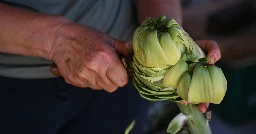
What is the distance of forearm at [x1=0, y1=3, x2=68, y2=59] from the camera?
0.93 m

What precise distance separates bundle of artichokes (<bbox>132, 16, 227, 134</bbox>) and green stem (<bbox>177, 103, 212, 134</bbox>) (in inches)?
5.1

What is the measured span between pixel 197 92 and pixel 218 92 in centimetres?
4

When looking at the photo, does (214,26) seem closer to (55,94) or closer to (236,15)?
(236,15)

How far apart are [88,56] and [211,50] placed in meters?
0.27

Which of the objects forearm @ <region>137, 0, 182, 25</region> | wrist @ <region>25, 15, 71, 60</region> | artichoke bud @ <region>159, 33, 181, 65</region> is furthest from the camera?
forearm @ <region>137, 0, 182, 25</region>

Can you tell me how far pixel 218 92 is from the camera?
81cm

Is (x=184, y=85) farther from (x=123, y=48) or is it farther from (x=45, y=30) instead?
(x=45, y=30)

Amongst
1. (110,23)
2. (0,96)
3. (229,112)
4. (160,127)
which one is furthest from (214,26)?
(0,96)

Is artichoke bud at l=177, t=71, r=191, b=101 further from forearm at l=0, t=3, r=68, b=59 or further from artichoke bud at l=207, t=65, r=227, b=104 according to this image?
forearm at l=0, t=3, r=68, b=59

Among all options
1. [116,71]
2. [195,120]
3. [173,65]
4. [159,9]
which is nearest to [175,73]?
[173,65]

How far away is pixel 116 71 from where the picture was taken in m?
0.88

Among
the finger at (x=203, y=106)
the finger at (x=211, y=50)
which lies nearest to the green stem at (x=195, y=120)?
the finger at (x=203, y=106)

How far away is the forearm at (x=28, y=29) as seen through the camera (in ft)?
3.04

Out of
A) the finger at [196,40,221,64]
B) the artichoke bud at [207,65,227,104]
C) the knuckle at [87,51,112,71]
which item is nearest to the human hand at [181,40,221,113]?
the finger at [196,40,221,64]
